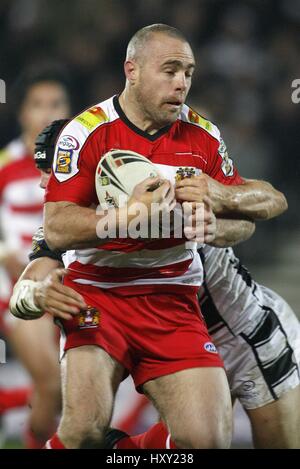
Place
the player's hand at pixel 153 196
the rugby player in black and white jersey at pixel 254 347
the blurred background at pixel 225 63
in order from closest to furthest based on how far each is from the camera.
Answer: the player's hand at pixel 153 196, the rugby player in black and white jersey at pixel 254 347, the blurred background at pixel 225 63

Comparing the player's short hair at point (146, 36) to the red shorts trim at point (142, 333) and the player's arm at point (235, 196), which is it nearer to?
the player's arm at point (235, 196)

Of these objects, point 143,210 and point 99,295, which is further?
point 99,295

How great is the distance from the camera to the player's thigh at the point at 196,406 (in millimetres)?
3352

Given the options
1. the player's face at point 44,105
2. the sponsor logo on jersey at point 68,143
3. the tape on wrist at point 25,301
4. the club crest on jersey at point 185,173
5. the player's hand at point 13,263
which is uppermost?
the player's face at point 44,105

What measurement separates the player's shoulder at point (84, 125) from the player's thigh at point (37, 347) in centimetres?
202

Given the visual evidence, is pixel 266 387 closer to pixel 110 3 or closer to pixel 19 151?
pixel 19 151

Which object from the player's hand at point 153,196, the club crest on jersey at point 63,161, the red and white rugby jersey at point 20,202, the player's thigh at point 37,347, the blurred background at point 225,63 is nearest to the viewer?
the player's hand at point 153,196

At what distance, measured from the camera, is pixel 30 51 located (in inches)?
305

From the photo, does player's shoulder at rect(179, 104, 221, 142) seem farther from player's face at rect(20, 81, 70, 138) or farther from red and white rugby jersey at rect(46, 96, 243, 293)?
player's face at rect(20, 81, 70, 138)

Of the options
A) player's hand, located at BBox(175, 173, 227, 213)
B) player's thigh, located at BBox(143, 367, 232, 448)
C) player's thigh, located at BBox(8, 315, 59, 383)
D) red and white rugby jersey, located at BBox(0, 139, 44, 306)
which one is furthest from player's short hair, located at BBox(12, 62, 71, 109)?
player's thigh, located at BBox(143, 367, 232, 448)

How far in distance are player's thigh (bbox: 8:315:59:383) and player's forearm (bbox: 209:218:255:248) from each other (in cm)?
199

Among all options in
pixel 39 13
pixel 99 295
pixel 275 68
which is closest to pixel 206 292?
pixel 99 295

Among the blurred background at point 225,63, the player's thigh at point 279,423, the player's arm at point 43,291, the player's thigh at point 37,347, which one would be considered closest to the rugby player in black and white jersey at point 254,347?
the player's thigh at point 279,423

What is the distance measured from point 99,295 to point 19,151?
8.07 ft
